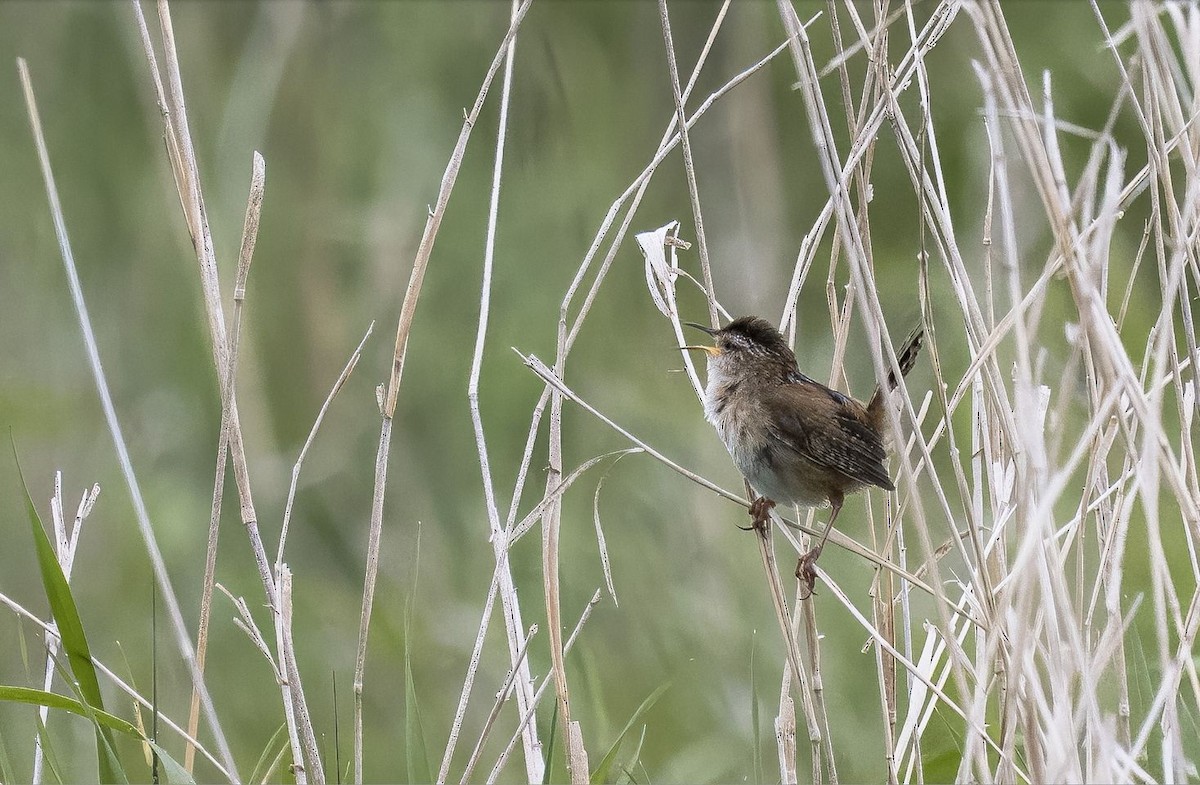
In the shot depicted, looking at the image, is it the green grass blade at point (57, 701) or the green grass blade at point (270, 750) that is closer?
the green grass blade at point (57, 701)

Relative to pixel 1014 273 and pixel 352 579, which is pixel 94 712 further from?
pixel 352 579

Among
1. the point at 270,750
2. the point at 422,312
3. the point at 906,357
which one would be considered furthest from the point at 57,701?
the point at 422,312

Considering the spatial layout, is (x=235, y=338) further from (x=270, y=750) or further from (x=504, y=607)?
(x=270, y=750)

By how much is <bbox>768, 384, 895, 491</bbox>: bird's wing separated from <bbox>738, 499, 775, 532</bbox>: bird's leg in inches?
5.9

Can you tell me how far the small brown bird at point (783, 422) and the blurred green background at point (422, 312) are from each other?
0.66 m

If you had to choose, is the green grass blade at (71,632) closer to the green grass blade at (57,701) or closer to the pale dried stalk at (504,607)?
the green grass blade at (57,701)

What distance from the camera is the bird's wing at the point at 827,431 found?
2.72 m

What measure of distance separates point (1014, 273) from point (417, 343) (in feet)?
10.2

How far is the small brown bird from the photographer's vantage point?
2.80 meters

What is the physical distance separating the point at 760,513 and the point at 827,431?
270mm

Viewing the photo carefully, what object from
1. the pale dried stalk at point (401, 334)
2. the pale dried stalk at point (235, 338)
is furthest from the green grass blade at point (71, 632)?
the pale dried stalk at point (401, 334)

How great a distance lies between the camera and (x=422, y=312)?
4.61m

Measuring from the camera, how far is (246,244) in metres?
2.00

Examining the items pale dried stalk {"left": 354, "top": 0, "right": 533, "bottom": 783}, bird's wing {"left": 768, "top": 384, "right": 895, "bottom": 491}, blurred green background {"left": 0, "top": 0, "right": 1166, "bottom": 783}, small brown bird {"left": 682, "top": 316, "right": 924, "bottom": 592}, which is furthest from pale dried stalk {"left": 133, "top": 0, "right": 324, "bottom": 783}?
blurred green background {"left": 0, "top": 0, "right": 1166, "bottom": 783}
